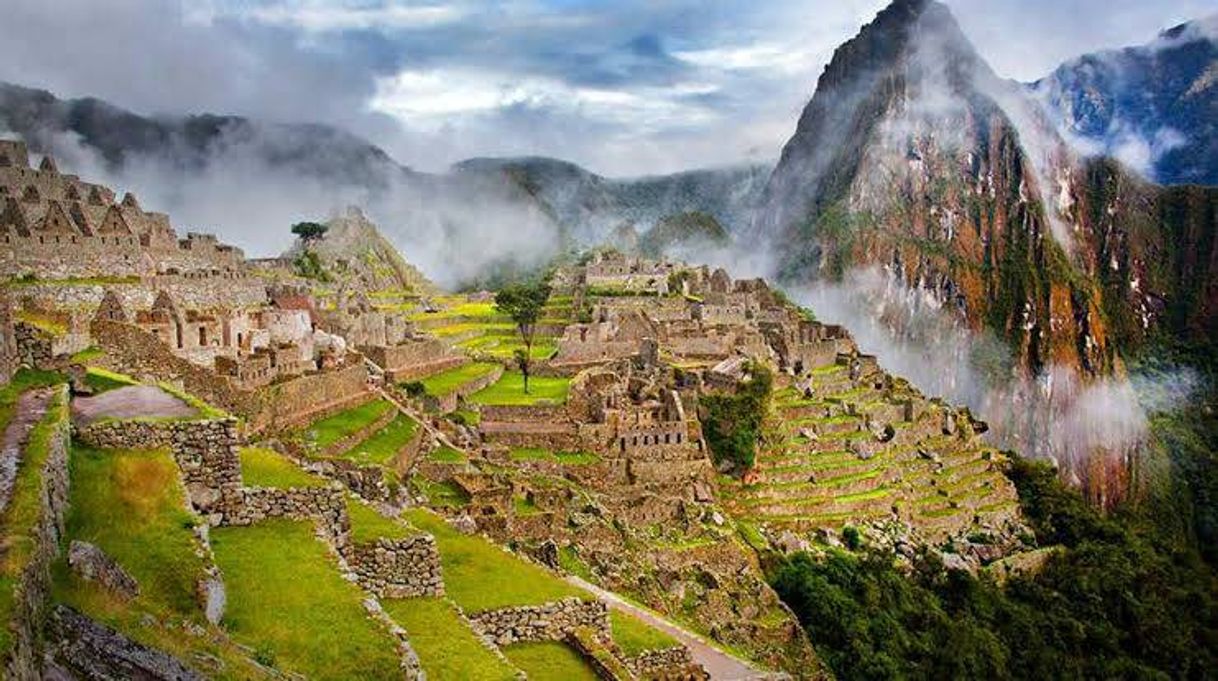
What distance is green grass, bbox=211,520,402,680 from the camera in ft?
29.8

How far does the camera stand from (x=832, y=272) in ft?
533

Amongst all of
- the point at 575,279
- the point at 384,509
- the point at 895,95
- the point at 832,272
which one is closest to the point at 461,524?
the point at 384,509

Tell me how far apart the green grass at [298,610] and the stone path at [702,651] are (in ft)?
26.1

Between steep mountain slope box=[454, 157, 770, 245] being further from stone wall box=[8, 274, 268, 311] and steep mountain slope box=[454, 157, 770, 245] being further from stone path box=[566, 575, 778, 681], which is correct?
stone path box=[566, 575, 778, 681]

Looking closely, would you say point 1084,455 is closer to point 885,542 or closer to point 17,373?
point 885,542

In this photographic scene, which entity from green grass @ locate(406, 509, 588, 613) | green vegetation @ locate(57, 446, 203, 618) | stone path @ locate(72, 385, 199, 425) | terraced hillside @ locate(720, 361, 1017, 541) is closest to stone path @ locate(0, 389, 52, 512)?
stone path @ locate(72, 385, 199, 425)

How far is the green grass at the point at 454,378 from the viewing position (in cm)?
3934

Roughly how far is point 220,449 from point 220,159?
65610mm

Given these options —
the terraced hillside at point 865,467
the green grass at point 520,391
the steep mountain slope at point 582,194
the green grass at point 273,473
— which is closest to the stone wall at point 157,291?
the green grass at point 520,391

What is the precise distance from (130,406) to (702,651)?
13.1 meters

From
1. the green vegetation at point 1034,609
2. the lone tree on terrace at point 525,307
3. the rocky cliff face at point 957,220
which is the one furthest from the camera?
the rocky cliff face at point 957,220

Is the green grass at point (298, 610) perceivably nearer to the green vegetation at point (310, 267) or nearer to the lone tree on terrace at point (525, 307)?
the lone tree on terrace at point (525, 307)

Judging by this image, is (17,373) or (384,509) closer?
(17,373)

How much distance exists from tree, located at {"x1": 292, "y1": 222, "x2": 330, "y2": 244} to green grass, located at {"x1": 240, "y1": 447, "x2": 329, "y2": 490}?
218 ft
